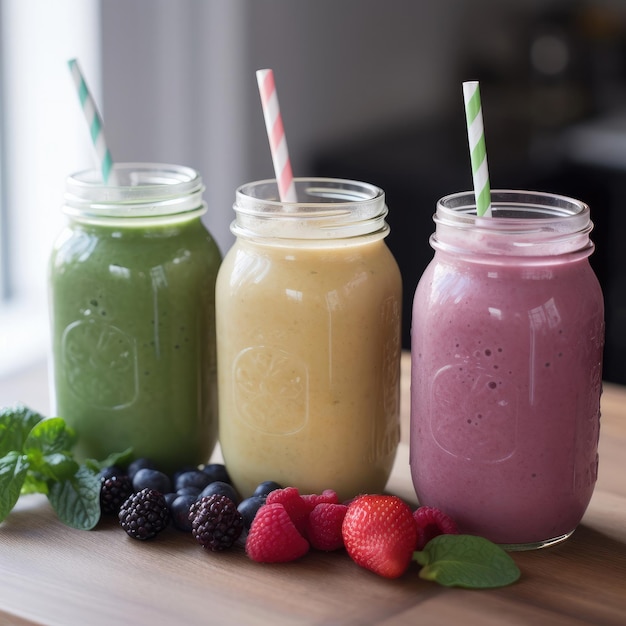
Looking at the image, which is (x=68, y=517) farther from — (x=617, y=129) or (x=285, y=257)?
(x=617, y=129)

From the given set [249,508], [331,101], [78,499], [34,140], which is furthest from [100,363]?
[331,101]

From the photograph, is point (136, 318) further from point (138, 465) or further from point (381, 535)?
point (381, 535)

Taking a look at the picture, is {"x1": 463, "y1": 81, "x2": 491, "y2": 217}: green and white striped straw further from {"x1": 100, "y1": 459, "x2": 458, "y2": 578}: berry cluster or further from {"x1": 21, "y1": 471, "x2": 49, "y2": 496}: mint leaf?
{"x1": 21, "y1": 471, "x2": 49, "y2": 496}: mint leaf

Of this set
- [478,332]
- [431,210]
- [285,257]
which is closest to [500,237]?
[478,332]

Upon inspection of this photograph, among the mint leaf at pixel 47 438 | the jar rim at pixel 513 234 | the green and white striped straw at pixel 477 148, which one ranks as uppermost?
the green and white striped straw at pixel 477 148

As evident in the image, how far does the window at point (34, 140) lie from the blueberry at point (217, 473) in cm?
130

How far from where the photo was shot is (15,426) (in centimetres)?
122

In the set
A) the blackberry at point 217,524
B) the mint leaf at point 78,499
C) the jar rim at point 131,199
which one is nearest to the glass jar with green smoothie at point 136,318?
the jar rim at point 131,199

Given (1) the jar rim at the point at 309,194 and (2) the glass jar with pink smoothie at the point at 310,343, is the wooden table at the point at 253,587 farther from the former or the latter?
(1) the jar rim at the point at 309,194

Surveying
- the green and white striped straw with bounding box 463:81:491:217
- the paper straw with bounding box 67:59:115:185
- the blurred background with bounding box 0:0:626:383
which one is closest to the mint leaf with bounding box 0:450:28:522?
the paper straw with bounding box 67:59:115:185

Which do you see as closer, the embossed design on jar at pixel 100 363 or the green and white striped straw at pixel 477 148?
the green and white striped straw at pixel 477 148

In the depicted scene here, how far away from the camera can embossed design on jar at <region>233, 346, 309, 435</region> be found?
3.70ft

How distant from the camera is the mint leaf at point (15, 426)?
1212mm

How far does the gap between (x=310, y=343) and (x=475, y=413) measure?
0.20 metres
